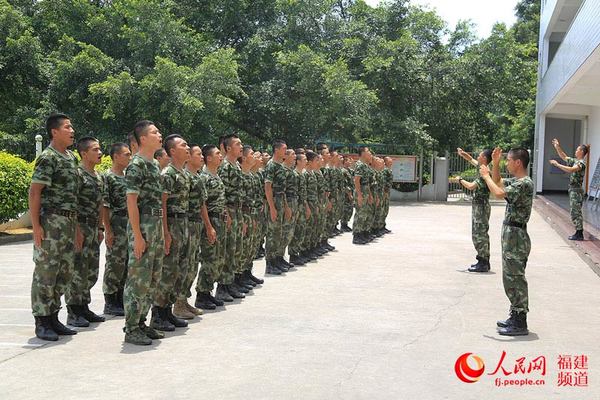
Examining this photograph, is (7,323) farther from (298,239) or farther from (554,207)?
(554,207)

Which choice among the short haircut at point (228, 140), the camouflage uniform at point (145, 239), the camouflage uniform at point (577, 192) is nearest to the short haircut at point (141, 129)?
the camouflage uniform at point (145, 239)

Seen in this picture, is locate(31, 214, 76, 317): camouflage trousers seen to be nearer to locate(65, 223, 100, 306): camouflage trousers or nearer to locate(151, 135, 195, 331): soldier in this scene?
locate(65, 223, 100, 306): camouflage trousers

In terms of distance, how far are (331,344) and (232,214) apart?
7.27ft

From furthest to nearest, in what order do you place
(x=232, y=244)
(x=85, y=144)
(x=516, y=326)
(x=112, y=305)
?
1. (x=232, y=244)
2. (x=112, y=305)
3. (x=85, y=144)
4. (x=516, y=326)

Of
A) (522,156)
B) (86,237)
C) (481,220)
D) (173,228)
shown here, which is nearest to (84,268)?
(86,237)

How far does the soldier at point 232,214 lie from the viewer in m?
7.02

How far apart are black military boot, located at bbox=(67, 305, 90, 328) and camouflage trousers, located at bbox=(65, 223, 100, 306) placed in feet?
0.16

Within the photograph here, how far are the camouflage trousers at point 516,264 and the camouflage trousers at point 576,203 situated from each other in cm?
667

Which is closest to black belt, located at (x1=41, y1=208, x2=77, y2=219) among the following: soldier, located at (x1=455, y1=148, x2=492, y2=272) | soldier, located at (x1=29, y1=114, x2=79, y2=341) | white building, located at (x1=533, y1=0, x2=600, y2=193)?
soldier, located at (x1=29, y1=114, x2=79, y2=341)

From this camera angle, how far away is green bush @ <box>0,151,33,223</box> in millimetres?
12008

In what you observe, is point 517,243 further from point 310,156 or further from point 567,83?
point 567,83

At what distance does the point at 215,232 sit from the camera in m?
6.58

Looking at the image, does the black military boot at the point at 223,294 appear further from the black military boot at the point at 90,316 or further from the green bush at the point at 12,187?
the green bush at the point at 12,187

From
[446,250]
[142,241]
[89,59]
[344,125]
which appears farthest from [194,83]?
[142,241]
